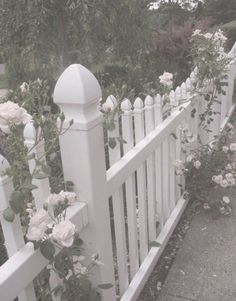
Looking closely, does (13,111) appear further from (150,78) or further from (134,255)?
(150,78)

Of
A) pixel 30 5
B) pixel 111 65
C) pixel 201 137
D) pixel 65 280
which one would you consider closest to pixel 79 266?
pixel 65 280

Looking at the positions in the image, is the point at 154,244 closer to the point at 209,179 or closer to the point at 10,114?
the point at 209,179

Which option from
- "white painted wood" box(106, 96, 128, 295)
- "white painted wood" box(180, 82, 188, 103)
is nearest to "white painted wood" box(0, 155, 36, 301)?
"white painted wood" box(106, 96, 128, 295)

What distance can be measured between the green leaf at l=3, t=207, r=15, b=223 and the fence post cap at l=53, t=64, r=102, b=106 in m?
0.46

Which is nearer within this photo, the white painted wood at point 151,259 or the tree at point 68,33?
the white painted wood at point 151,259

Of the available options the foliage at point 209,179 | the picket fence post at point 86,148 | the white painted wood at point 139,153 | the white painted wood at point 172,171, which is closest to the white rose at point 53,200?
the picket fence post at point 86,148

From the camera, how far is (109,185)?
1.70 meters

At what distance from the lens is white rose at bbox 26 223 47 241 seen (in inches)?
46.0

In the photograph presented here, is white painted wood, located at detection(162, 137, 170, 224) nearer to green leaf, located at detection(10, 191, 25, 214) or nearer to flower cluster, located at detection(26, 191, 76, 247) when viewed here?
flower cluster, located at detection(26, 191, 76, 247)

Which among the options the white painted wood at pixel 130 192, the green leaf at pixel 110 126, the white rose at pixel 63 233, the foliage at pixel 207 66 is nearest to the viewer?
the white rose at pixel 63 233

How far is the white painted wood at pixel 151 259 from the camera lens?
6.86 ft

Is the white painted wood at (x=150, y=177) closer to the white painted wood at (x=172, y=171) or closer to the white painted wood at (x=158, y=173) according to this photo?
the white painted wood at (x=158, y=173)

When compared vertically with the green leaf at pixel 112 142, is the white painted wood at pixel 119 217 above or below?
below

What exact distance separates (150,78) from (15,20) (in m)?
2.38
